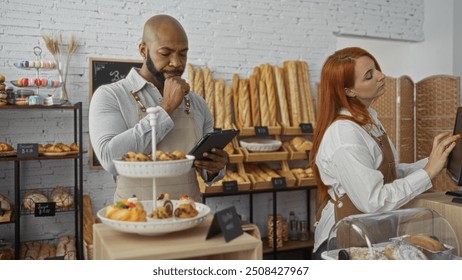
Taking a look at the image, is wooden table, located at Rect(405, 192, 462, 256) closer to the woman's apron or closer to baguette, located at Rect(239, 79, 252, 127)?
the woman's apron

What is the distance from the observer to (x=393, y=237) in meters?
1.46

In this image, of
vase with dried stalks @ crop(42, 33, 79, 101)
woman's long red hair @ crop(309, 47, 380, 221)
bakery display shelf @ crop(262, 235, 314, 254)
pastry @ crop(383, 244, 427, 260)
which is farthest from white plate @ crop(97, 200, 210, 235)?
bakery display shelf @ crop(262, 235, 314, 254)

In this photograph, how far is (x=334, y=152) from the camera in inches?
63.9

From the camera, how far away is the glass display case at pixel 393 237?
1343 millimetres

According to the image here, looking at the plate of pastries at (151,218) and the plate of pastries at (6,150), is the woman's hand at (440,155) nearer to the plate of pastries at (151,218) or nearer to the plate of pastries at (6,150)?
the plate of pastries at (151,218)

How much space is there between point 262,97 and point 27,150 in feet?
5.51

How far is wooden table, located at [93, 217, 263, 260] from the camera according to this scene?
3.08 ft

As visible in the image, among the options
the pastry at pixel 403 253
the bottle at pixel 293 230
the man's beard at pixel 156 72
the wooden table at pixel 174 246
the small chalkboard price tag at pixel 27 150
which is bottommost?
the bottle at pixel 293 230

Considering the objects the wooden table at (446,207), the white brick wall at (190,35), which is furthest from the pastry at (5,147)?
the wooden table at (446,207)

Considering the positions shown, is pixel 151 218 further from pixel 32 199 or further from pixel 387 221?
pixel 32 199

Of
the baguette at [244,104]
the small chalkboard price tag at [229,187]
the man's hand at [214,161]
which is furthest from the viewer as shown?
the baguette at [244,104]

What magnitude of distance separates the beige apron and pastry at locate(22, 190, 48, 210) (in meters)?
1.52

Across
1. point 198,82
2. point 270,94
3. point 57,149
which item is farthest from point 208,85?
point 57,149

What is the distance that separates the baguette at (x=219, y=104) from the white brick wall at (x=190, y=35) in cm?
12
